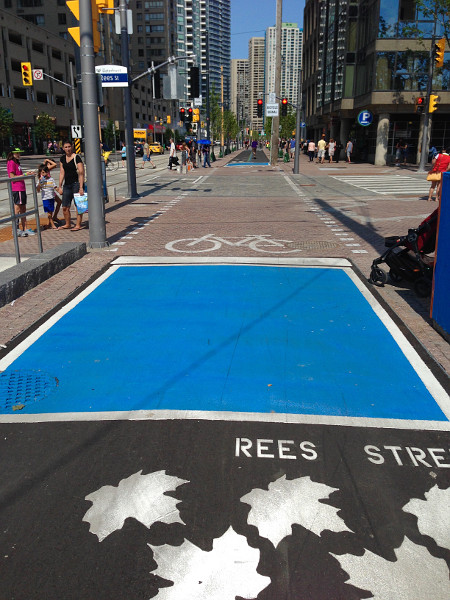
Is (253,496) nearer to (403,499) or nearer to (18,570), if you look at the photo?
(403,499)

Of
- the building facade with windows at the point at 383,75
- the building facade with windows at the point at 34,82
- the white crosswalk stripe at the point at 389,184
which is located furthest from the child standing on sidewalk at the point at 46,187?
the building facade with windows at the point at 34,82

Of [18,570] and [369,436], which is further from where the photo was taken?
[369,436]

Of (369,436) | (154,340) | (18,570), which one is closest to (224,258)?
(154,340)

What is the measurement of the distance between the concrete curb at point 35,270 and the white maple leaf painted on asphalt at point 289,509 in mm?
5036

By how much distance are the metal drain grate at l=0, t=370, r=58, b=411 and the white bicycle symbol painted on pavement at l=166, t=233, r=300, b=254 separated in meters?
5.92

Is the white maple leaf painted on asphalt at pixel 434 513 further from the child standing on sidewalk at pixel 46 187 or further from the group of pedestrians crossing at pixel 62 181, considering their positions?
the child standing on sidewalk at pixel 46 187

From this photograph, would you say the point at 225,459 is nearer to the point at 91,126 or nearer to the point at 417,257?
the point at 417,257

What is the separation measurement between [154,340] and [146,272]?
334 cm

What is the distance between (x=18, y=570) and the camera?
9.02ft

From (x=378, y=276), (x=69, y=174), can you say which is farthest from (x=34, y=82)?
(x=378, y=276)

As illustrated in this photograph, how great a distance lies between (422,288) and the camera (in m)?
7.52

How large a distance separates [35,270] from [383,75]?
125 feet

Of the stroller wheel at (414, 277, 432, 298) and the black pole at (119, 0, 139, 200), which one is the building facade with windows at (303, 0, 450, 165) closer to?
the black pole at (119, 0, 139, 200)

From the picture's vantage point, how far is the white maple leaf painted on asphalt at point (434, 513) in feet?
9.87
